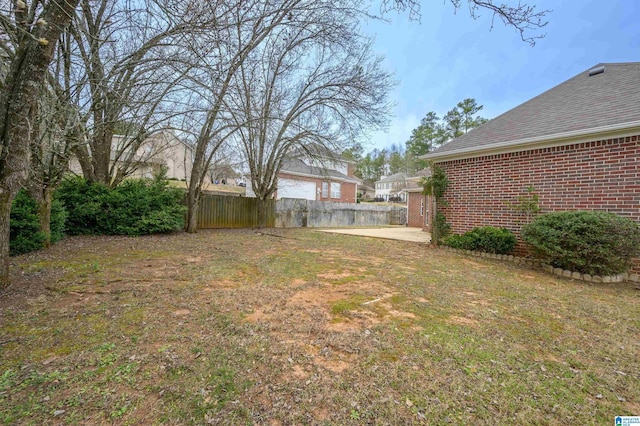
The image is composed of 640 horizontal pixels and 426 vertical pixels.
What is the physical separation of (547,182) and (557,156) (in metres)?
0.62

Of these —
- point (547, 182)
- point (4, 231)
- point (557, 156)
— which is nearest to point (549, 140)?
point (557, 156)

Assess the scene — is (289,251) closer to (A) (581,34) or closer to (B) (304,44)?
(B) (304,44)

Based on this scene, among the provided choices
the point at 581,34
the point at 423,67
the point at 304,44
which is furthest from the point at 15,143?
the point at 423,67

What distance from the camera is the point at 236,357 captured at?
2260mm

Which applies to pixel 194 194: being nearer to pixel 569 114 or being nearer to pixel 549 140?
pixel 549 140

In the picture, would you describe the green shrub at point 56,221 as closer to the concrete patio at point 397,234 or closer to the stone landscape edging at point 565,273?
the concrete patio at point 397,234

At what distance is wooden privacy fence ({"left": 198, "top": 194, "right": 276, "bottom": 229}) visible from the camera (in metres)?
11.9

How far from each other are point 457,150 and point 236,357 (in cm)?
818

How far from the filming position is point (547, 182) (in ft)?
21.6

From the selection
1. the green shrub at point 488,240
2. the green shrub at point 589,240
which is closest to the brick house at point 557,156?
the green shrub at point 488,240

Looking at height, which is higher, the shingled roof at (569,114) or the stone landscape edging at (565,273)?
the shingled roof at (569,114)

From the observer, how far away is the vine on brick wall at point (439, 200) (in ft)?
28.7

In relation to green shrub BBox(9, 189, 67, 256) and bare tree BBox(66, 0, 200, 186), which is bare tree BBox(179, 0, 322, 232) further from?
green shrub BBox(9, 189, 67, 256)

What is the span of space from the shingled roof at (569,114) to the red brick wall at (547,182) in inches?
15.3
